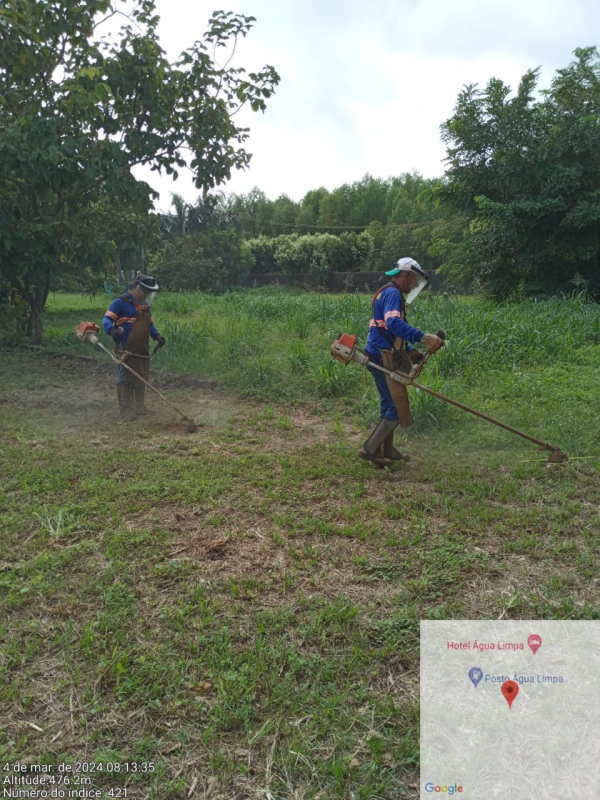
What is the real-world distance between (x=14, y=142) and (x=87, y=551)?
683cm

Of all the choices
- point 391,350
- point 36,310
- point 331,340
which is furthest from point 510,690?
point 36,310

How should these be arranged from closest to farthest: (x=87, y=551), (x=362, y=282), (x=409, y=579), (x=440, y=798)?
(x=440, y=798), (x=409, y=579), (x=87, y=551), (x=362, y=282)

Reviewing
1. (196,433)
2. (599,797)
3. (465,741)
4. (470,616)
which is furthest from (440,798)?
(196,433)

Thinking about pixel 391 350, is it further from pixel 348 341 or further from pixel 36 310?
pixel 36 310

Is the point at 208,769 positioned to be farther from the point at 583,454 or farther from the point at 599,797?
the point at 583,454

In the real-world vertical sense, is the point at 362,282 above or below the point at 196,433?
above

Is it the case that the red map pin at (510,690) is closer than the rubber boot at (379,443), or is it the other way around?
the red map pin at (510,690)

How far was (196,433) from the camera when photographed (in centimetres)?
648

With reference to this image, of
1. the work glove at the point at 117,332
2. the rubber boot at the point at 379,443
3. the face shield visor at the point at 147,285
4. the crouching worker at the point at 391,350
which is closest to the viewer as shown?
the crouching worker at the point at 391,350

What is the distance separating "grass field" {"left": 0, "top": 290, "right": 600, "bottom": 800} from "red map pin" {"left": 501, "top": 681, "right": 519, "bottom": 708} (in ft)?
1.18

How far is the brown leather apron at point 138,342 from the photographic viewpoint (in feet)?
22.6

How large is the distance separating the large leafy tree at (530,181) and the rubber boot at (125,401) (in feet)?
32.9
